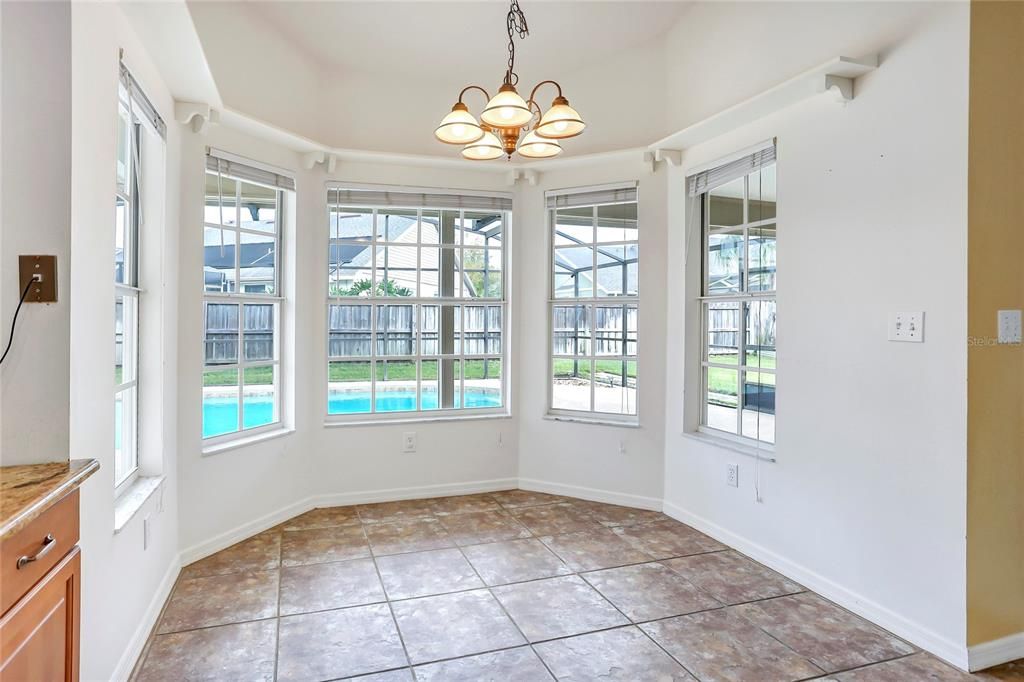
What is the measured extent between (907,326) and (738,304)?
1159 mm

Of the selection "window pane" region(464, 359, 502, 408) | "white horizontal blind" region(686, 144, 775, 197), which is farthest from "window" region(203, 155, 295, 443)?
"white horizontal blind" region(686, 144, 775, 197)

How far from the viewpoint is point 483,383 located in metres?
4.66

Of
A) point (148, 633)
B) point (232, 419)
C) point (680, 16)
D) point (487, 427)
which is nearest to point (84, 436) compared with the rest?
point (148, 633)

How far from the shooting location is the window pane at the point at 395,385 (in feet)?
14.4

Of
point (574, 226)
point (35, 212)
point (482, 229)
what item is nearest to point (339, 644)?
point (35, 212)

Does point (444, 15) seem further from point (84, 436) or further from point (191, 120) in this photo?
point (84, 436)

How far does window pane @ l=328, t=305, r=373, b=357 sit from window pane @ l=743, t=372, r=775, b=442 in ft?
8.38

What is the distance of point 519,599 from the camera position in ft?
9.25

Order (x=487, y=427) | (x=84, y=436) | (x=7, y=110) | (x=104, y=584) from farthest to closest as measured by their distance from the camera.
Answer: (x=487, y=427) → (x=104, y=584) → (x=84, y=436) → (x=7, y=110)

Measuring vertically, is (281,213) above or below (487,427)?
above

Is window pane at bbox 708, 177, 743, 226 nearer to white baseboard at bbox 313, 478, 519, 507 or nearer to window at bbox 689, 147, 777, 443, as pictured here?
window at bbox 689, 147, 777, 443

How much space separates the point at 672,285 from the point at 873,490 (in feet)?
5.94

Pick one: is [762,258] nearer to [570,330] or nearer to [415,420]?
[570,330]

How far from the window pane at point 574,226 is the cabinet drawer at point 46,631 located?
3555 millimetres
